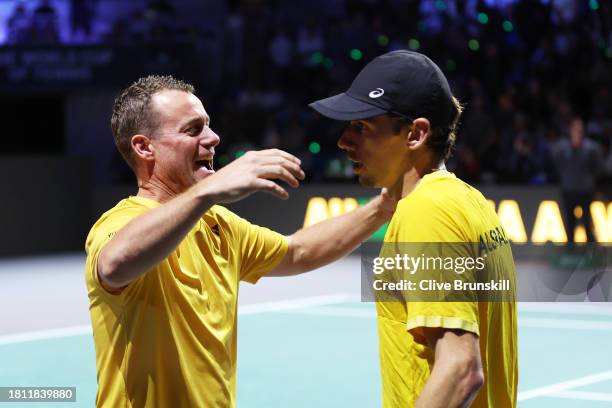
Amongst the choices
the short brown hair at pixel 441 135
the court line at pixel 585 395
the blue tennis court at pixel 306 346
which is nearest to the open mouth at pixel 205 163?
the short brown hair at pixel 441 135

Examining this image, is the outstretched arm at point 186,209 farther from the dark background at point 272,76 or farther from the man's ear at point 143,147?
the dark background at point 272,76

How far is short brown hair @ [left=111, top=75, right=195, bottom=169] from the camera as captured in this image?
409 cm

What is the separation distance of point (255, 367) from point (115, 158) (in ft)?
48.6

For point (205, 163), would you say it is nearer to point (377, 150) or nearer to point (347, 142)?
point (347, 142)

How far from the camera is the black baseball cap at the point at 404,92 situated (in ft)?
10.7

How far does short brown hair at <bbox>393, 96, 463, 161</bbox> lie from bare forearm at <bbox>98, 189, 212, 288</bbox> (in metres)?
0.63

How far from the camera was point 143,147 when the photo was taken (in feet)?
13.5

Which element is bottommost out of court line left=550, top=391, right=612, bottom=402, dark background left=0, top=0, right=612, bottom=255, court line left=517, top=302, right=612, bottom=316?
court line left=550, top=391, right=612, bottom=402

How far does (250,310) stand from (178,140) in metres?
10.2

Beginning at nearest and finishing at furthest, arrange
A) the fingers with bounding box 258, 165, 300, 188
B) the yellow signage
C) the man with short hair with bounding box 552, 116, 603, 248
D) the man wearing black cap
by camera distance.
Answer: the man wearing black cap < the fingers with bounding box 258, 165, 300, 188 < the man with short hair with bounding box 552, 116, 603, 248 < the yellow signage

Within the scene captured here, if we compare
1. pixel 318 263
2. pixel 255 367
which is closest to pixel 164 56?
pixel 255 367

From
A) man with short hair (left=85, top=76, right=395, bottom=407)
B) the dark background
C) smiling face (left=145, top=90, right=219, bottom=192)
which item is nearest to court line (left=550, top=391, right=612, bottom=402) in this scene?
man with short hair (left=85, top=76, right=395, bottom=407)

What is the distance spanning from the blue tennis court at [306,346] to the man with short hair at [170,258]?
4.91 m

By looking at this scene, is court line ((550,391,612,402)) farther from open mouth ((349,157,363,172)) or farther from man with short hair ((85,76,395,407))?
open mouth ((349,157,363,172))
